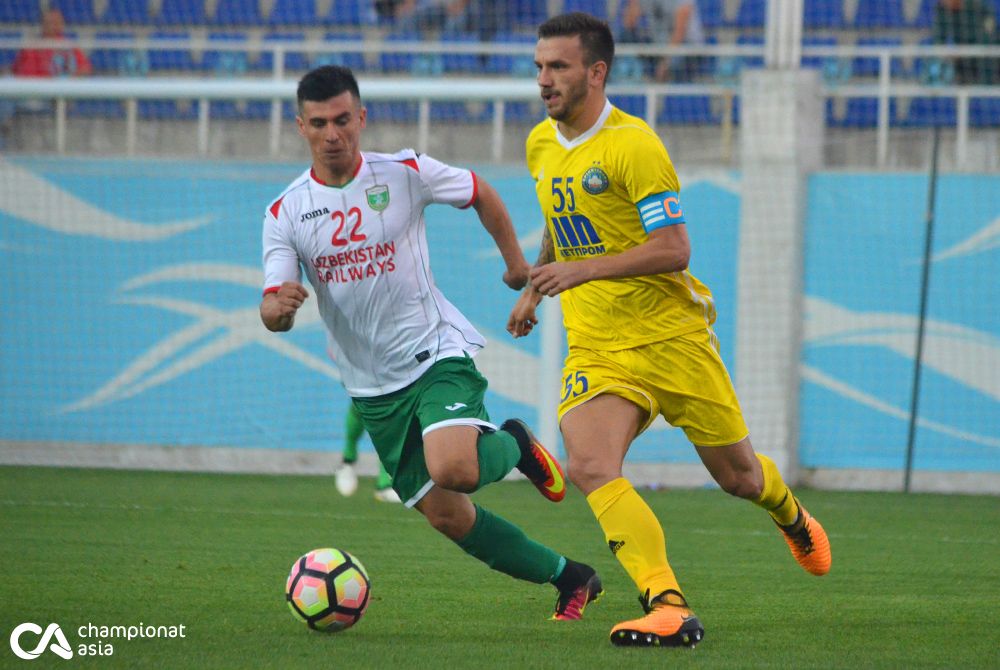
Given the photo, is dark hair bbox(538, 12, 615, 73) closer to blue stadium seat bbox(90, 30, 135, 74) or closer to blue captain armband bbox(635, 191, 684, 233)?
blue captain armband bbox(635, 191, 684, 233)

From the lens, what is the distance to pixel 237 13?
1658cm

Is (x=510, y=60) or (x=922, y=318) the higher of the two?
(x=510, y=60)

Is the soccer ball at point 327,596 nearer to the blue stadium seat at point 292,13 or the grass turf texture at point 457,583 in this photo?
the grass turf texture at point 457,583

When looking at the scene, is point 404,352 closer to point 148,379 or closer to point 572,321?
point 572,321

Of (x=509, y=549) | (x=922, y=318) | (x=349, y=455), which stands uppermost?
(x=509, y=549)

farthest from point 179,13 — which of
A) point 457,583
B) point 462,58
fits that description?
point 457,583

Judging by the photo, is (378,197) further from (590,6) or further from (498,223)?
(590,6)

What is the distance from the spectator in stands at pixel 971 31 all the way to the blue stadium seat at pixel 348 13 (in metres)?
6.32

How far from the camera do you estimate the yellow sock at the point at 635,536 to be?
5.16 m

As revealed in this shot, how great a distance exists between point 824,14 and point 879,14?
0.64 m

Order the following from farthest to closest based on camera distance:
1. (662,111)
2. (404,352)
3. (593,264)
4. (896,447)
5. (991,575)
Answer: (662,111) < (896,447) < (991,575) < (404,352) < (593,264)

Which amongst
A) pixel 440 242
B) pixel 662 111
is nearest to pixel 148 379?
pixel 440 242

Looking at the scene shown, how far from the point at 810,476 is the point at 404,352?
7.56 meters

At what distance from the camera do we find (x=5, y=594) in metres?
5.79
